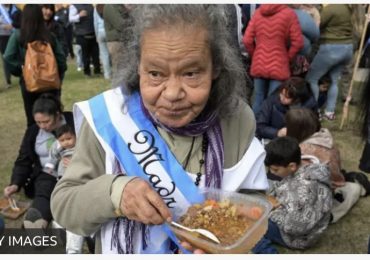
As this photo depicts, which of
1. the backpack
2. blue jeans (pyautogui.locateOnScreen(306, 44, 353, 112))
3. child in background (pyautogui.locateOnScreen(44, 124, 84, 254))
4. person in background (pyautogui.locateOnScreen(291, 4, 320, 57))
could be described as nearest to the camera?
child in background (pyautogui.locateOnScreen(44, 124, 84, 254))

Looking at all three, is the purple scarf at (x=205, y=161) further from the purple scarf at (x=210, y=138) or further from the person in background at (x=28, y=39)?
the person in background at (x=28, y=39)

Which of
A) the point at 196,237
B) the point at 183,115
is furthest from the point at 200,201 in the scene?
the point at 183,115

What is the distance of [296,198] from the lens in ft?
10.7

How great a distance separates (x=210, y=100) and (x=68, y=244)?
228 centimetres

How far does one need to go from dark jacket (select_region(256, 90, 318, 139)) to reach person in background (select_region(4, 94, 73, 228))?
1979 mm

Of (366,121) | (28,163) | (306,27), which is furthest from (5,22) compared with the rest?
(366,121)

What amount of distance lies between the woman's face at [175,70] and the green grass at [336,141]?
1.68 m

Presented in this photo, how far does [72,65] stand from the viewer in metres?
10.6

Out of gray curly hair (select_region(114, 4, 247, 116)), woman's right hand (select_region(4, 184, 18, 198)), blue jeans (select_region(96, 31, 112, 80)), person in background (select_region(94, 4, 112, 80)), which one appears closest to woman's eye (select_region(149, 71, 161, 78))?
gray curly hair (select_region(114, 4, 247, 116))

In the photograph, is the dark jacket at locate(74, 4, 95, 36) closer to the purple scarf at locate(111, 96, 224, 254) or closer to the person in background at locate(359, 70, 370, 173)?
the person in background at locate(359, 70, 370, 173)

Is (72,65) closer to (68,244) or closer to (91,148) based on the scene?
(68,244)

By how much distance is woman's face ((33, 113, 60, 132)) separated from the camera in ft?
12.8

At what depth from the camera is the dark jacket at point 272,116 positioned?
14.9 ft

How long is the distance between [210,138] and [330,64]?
4957 millimetres
